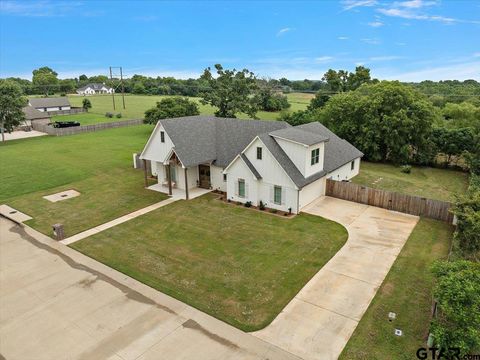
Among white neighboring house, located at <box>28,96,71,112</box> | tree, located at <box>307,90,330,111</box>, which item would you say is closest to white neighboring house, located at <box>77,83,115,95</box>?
white neighboring house, located at <box>28,96,71,112</box>

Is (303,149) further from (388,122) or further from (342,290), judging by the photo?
(388,122)

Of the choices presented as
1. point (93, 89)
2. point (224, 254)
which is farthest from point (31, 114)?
point (93, 89)

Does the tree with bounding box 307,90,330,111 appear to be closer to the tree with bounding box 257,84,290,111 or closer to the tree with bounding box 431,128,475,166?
the tree with bounding box 257,84,290,111

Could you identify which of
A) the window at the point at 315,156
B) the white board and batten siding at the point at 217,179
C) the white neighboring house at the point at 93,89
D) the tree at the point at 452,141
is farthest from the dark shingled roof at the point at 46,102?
the tree at the point at 452,141

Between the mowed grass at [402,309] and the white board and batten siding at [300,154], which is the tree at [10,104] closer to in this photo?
the white board and batten siding at [300,154]

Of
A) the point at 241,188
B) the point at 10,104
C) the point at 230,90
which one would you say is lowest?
the point at 241,188

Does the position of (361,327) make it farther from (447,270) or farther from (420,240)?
(420,240)
